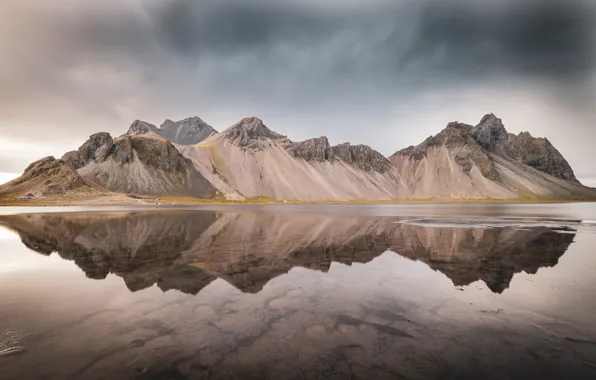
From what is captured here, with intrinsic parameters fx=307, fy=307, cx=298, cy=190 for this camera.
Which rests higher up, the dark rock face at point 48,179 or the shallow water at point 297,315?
the dark rock face at point 48,179

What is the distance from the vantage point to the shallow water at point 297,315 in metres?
7.98

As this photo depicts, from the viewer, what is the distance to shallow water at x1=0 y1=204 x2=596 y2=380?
7980 mm

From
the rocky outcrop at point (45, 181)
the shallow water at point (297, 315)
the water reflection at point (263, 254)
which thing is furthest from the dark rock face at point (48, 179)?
the shallow water at point (297, 315)

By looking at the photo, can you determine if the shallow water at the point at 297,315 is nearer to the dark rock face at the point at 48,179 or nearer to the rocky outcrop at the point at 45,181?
the rocky outcrop at the point at 45,181

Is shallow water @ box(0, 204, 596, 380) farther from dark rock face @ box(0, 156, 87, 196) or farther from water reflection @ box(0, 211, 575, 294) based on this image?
dark rock face @ box(0, 156, 87, 196)

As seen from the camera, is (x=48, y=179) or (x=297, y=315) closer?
(x=297, y=315)

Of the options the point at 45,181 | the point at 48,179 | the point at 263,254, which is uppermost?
the point at 48,179

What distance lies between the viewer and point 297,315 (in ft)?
38.7

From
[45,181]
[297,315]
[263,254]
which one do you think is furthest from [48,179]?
[297,315]

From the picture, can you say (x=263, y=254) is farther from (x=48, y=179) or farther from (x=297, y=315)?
(x=48, y=179)

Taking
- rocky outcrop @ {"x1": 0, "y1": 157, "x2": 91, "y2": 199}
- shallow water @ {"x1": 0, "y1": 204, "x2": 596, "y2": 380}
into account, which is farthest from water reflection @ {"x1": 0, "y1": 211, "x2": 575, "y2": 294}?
rocky outcrop @ {"x1": 0, "y1": 157, "x2": 91, "y2": 199}

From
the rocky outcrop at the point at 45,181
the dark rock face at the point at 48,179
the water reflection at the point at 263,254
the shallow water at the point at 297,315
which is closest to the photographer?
the shallow water at the point at 297,315

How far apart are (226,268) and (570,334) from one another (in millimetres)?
16238

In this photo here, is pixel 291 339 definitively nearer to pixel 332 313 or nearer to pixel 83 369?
pixel 332 313
